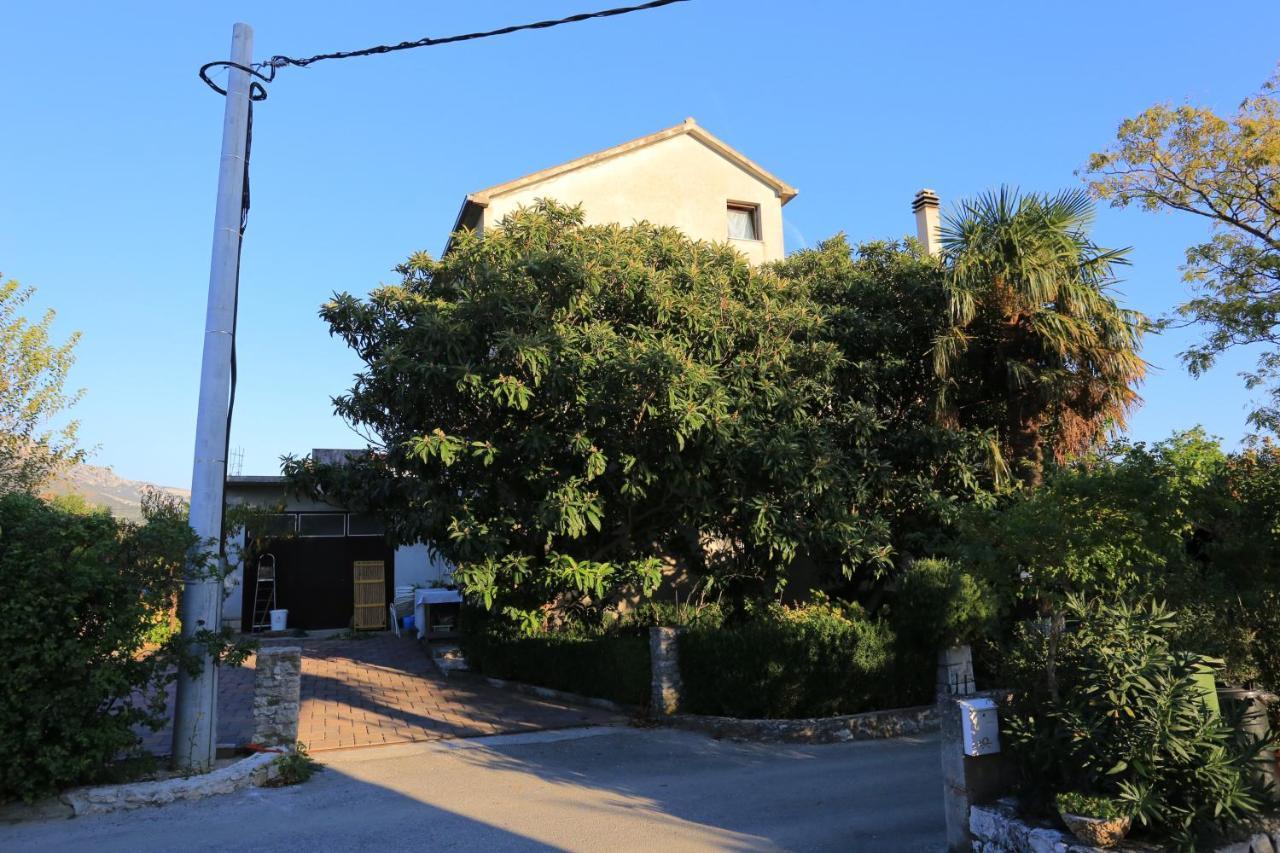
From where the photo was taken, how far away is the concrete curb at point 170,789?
661 centimetres

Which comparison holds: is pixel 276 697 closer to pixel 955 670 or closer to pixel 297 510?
pixel 955 670

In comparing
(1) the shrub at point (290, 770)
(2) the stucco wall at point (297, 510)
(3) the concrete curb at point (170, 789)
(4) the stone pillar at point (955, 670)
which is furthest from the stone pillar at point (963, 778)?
(2) the stucco wall at point (297, 510)

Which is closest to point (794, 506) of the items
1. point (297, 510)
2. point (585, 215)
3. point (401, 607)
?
point (585, 215)

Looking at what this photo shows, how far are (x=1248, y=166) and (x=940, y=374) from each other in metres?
8.57

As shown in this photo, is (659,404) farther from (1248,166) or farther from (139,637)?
(1248,166)

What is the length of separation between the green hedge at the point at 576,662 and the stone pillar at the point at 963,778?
579 cm

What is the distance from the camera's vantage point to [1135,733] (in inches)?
178

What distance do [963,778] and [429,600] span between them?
45.2ft

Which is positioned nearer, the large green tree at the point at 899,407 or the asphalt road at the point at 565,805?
the asphalt road at the point at 565,805

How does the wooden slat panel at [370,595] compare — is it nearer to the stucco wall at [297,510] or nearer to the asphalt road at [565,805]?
the stucco wall at [297,510]

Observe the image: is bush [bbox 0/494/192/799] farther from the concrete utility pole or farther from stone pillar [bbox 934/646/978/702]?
stone pillar [bbox 934/646/978/702]

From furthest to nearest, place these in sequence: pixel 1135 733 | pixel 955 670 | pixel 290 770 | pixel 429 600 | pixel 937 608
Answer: pixel 429 600, pixel 955 670, pixel 937 608, pixel 290 770, pixel 1135 733

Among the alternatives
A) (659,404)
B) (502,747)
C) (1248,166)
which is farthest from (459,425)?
(1248,166)

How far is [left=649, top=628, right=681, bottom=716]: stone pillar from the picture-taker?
410 inches
